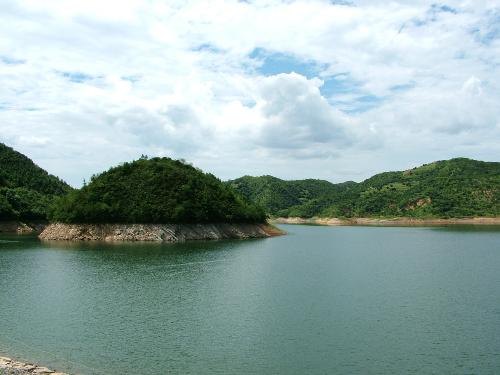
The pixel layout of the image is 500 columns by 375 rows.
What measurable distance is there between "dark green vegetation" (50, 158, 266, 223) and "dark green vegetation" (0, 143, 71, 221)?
84.1 ft

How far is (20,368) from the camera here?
55.2ft

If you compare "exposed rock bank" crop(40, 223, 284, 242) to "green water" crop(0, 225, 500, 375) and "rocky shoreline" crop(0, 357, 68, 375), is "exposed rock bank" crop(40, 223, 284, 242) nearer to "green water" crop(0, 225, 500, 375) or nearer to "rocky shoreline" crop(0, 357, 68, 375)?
"green water" crop(0, 225, 500, 375)

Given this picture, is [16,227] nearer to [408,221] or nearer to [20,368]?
[20,368]

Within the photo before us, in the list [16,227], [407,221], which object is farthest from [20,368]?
[407,221]

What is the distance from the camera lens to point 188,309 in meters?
28.0

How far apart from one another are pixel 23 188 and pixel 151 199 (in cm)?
5843

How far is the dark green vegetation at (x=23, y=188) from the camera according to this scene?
10781 centimetres

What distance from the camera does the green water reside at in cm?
1889

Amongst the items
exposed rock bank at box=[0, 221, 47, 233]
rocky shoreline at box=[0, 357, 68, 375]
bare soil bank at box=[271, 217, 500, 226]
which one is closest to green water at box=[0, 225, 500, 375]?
rocky shoreline at box=[0, 357, 68, 375]

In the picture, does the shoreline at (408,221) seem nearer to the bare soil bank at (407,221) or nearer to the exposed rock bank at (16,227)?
the bare soil bank at (407,221)

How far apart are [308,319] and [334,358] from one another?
249 inches

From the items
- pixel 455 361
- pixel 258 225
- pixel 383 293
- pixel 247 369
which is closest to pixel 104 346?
pixel 247 369

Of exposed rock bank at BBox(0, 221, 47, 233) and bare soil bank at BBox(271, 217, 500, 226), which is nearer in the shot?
exposed rock bank at BBox(0, 221, 47, 233)

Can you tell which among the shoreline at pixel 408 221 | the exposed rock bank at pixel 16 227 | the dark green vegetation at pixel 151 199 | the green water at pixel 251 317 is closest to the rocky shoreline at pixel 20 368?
the green water at pixel 251 317
